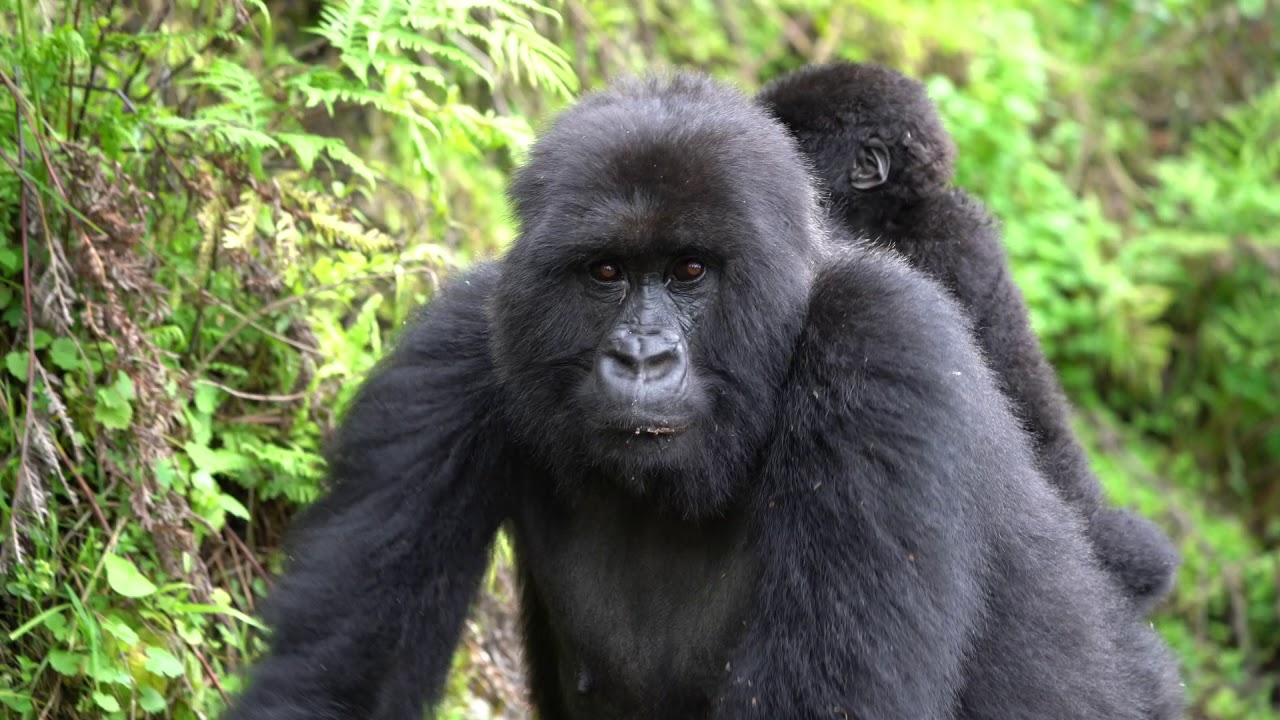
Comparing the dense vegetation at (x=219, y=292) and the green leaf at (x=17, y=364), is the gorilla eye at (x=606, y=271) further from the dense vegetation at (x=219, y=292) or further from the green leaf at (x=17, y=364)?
the green leaf at (x=17, y=364)

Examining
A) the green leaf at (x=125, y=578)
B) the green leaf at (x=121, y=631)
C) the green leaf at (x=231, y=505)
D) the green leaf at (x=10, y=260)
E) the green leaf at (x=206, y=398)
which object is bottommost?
the green leaf at (x=121, y=631)

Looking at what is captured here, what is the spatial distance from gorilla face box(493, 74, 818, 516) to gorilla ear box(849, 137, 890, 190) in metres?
1.62

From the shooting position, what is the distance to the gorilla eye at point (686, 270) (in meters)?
3.22

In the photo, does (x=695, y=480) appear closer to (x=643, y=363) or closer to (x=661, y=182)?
(x=643, y=363)

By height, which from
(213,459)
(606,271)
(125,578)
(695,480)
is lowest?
(125,578)

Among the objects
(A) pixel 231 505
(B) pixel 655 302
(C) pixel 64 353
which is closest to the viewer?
(B) pixel 655 302

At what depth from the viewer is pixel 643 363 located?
3.09m

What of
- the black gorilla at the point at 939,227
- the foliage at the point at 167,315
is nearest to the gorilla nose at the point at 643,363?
the foliage at the point at 167,315

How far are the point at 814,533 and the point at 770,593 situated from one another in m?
0.17

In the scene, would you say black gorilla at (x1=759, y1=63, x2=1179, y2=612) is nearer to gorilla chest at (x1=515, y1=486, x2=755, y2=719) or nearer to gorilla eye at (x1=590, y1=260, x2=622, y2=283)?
gorilla chest at (x1=515, y1=486, x2=755, y2=719)

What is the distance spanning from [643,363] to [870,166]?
2.15 metres

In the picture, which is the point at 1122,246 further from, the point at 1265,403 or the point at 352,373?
the point at 352,373

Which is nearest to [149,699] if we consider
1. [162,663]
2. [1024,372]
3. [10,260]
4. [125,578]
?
[162,663]

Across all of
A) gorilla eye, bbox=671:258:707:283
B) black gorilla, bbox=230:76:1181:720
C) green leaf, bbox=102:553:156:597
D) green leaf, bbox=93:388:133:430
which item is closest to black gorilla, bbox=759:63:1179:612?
black gorilla, bbox=230:76:1181:720
